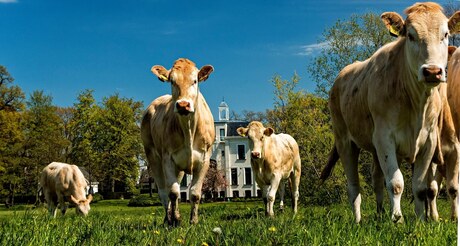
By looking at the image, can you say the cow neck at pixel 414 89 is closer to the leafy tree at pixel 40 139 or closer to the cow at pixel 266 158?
the cow at pixel 266 158

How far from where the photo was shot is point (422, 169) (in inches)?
218

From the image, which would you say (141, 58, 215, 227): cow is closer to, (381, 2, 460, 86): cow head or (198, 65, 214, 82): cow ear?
(198, 65, 214, 82): cow ear

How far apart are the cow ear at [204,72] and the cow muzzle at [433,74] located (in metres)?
3.91

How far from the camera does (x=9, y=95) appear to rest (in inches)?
1913

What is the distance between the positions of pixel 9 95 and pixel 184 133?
45.0 meters

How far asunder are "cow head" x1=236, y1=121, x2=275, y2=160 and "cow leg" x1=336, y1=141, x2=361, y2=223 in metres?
5.07

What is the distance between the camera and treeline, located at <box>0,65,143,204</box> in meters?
45.1

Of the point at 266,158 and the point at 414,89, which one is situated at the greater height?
the point at 266,158

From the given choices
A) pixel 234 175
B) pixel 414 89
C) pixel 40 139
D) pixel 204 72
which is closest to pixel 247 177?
pixel 234 175

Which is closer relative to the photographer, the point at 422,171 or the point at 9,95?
the point at 422,171

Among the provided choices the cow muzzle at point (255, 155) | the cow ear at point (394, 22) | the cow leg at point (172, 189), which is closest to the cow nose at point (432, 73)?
the cow ear at point (394, 22)

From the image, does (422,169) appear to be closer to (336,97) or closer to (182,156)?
(336,97)

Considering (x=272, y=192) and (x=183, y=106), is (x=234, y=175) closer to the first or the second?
(x=272, y=192)

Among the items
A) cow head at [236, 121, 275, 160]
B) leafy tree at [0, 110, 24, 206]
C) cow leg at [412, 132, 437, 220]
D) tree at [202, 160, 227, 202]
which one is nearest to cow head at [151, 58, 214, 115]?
cow leg at [412, 132, 437, 220]
